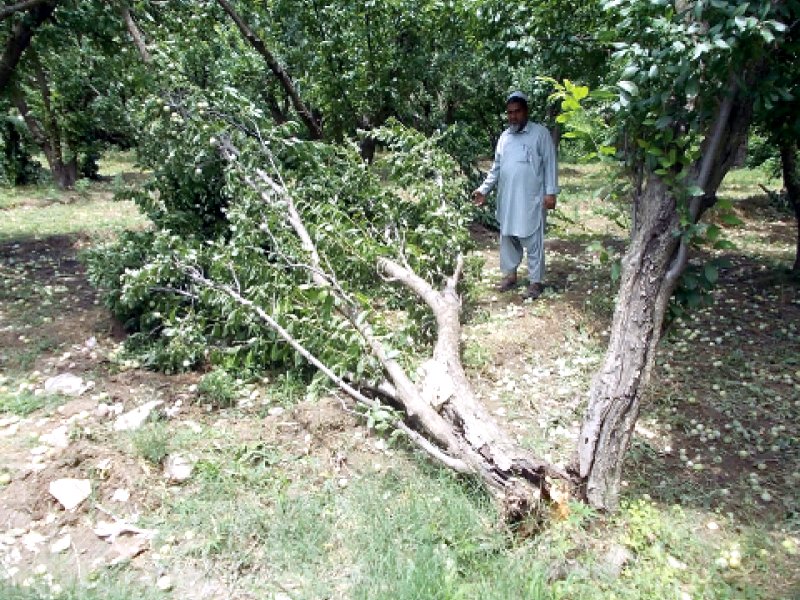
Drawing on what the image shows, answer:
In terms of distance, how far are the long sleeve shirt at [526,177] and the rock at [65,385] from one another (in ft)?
11.8

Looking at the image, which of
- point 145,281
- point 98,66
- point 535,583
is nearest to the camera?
point 535,583

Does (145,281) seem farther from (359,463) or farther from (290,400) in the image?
(359,463)

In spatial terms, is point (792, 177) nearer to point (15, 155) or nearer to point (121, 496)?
point (121, 496)

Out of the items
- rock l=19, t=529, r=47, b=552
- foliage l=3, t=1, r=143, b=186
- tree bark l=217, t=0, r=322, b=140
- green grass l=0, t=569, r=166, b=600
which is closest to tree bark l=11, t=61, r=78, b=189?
foliage l=3, t=1, r=143, b=186

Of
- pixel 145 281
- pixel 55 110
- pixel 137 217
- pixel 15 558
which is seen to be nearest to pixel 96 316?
pixel 145 281

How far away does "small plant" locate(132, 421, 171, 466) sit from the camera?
3.23 m

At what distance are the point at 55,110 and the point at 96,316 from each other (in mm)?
8299

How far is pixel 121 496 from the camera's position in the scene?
2951 millimetres

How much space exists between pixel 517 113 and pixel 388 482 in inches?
141

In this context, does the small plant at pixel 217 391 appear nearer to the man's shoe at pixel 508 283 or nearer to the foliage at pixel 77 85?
the man's shoe at pixel 508 283

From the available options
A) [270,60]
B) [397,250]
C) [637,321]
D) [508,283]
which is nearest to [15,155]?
[270,60]

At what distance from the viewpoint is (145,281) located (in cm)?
424

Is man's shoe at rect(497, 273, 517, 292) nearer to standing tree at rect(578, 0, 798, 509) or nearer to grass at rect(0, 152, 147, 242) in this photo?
standing tree at rect(578, 0, 798, 509)

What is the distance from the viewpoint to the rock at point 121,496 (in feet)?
9.65
